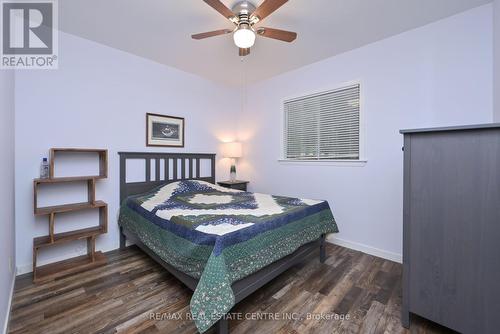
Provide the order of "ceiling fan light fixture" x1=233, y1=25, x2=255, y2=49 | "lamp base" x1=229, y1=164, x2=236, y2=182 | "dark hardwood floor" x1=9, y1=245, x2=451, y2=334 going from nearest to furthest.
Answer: "dark hardwood floor" x1=9, y1=245, x2=451, y2=334
"ceiling fan light fixture" x1=233, y1=25, x2=255, y2=49
"lamp base" x1=229, y1=164, x2=236, y2=182

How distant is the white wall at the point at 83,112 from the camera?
2148 millimetres

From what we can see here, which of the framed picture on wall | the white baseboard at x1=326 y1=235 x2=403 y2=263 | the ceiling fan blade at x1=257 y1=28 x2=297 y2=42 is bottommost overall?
the white baseboard at x1=326 y1=235 x2=403 y2=263

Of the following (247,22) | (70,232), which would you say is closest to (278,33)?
(247,22)

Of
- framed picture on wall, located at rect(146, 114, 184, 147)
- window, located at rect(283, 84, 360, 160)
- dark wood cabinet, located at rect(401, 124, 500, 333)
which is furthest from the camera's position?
framed picture on wall, located at rect(146, 114, 184, 147)

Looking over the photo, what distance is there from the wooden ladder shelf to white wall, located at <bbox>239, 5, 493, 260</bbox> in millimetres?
2475

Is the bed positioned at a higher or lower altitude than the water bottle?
lower

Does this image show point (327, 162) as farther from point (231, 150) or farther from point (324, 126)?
point (231, 150)

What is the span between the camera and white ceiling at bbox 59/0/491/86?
1967 millimetres

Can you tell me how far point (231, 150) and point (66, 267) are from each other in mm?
2635

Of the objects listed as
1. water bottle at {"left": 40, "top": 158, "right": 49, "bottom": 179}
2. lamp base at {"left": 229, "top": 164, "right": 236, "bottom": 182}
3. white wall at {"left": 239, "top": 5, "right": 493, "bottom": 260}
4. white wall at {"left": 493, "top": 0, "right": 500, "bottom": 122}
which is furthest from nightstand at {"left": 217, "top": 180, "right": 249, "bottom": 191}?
white wall at {"left": 493, "top": 0, "right": 500, "bottom": 122}

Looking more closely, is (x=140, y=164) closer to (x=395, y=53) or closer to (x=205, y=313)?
(x=205, y=313)

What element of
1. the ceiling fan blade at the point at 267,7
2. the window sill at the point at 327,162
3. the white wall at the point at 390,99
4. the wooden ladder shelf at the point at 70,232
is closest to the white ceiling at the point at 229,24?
the white wall at the point at 390,99

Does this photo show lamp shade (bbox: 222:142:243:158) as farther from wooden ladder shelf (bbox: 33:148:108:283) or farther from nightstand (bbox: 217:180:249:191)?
wooden ladder shelf (bbox: 33:148:108:283)

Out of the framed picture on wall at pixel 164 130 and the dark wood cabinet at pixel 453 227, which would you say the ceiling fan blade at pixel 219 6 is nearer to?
the dark wood cabinet at pixel 453 227
